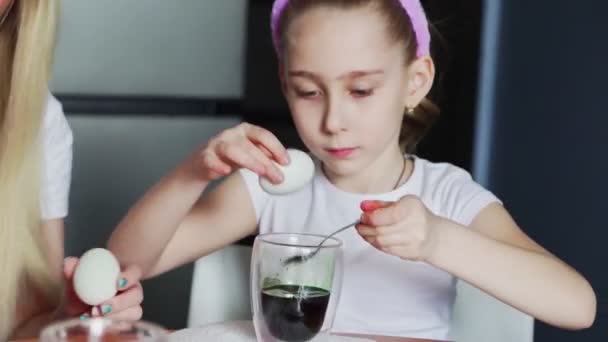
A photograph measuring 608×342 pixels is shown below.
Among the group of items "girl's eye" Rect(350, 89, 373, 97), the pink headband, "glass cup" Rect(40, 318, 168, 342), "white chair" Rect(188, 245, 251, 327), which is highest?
the pink headband

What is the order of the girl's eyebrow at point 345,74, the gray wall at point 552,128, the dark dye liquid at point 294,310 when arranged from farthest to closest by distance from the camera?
the gray wall at point 552,128, the girl's eyebrow at point 345,74, the dark dye liquid at point 294,310

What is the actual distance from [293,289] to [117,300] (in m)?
0.24

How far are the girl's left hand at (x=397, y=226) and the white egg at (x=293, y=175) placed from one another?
126 mm

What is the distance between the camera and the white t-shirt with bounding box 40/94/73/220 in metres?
1.40

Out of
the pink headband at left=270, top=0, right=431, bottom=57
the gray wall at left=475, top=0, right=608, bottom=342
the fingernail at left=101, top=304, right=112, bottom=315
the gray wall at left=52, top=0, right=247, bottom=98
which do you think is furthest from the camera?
the gray wall at left=52, top=0, right=247, bottom=98

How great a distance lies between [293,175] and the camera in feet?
3.64

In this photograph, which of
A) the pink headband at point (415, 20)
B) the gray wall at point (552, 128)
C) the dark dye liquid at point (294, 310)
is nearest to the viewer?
the dark dye liquid at point (294, 310)

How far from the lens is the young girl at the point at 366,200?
111 cm

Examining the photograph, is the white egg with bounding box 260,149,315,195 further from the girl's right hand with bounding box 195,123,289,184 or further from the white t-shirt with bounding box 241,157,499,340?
the white t-shirt with bounding box 241,157,499,340

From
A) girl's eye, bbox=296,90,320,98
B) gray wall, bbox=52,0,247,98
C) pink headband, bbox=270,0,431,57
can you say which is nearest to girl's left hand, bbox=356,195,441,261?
girl's eye, bbox=296,90,320,98

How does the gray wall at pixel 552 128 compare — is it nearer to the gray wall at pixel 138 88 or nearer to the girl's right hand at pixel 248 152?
the gray wall at pixel 138 88

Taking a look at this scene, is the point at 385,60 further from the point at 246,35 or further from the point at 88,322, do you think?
the point at 246,35

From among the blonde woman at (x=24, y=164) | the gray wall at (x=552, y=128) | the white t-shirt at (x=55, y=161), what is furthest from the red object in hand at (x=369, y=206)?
the gray wall at (x=552, y=128)

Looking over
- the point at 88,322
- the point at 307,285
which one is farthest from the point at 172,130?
the point at 88,322
